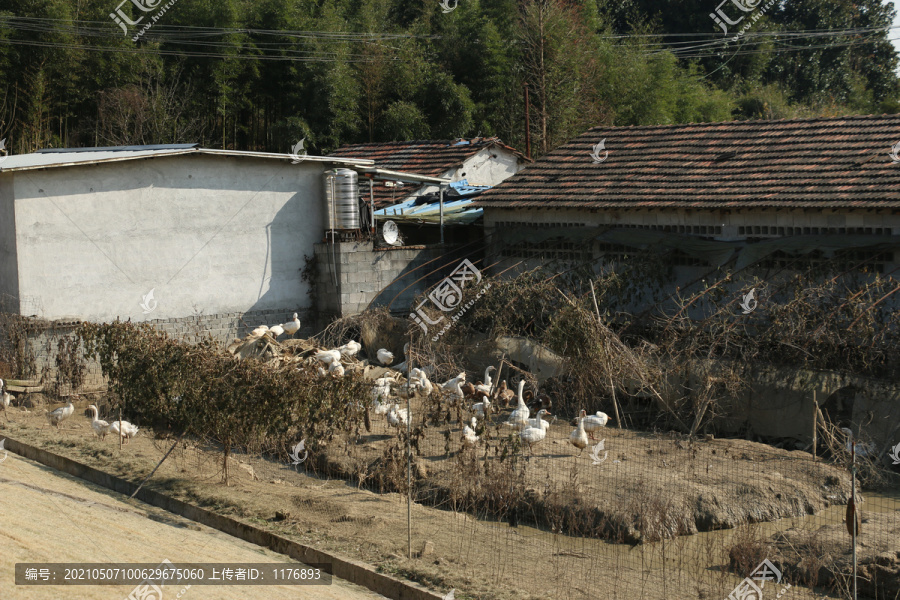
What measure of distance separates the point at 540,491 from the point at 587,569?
1941mm

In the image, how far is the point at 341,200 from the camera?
19.5m

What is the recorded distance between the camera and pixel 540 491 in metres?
10.9

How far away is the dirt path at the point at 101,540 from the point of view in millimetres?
8117

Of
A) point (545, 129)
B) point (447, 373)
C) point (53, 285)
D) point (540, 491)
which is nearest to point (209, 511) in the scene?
point (540, 491)

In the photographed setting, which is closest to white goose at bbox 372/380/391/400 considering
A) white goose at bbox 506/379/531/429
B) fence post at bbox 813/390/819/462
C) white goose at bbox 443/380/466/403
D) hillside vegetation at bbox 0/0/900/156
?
white goose at bbox 443/380/466/403

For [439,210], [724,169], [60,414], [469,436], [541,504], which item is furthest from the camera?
[439,210]

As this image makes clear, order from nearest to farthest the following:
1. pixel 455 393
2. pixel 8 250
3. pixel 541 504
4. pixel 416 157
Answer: pixel 541 504 → pixel 455 393 → pixel 8 250 → pixel 416 157

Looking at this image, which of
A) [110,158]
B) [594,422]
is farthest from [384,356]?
[110,158]

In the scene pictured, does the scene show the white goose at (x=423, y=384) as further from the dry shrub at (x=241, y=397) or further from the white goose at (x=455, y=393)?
the dry shrub at (x=241, y=397)

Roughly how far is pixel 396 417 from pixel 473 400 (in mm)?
2238

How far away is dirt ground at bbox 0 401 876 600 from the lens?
29.0ft

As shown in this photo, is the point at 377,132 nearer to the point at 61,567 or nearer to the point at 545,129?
the point at 545,129

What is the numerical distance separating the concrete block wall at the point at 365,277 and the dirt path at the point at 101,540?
840cm

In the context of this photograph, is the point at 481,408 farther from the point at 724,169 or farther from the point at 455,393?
the point at 724,169
